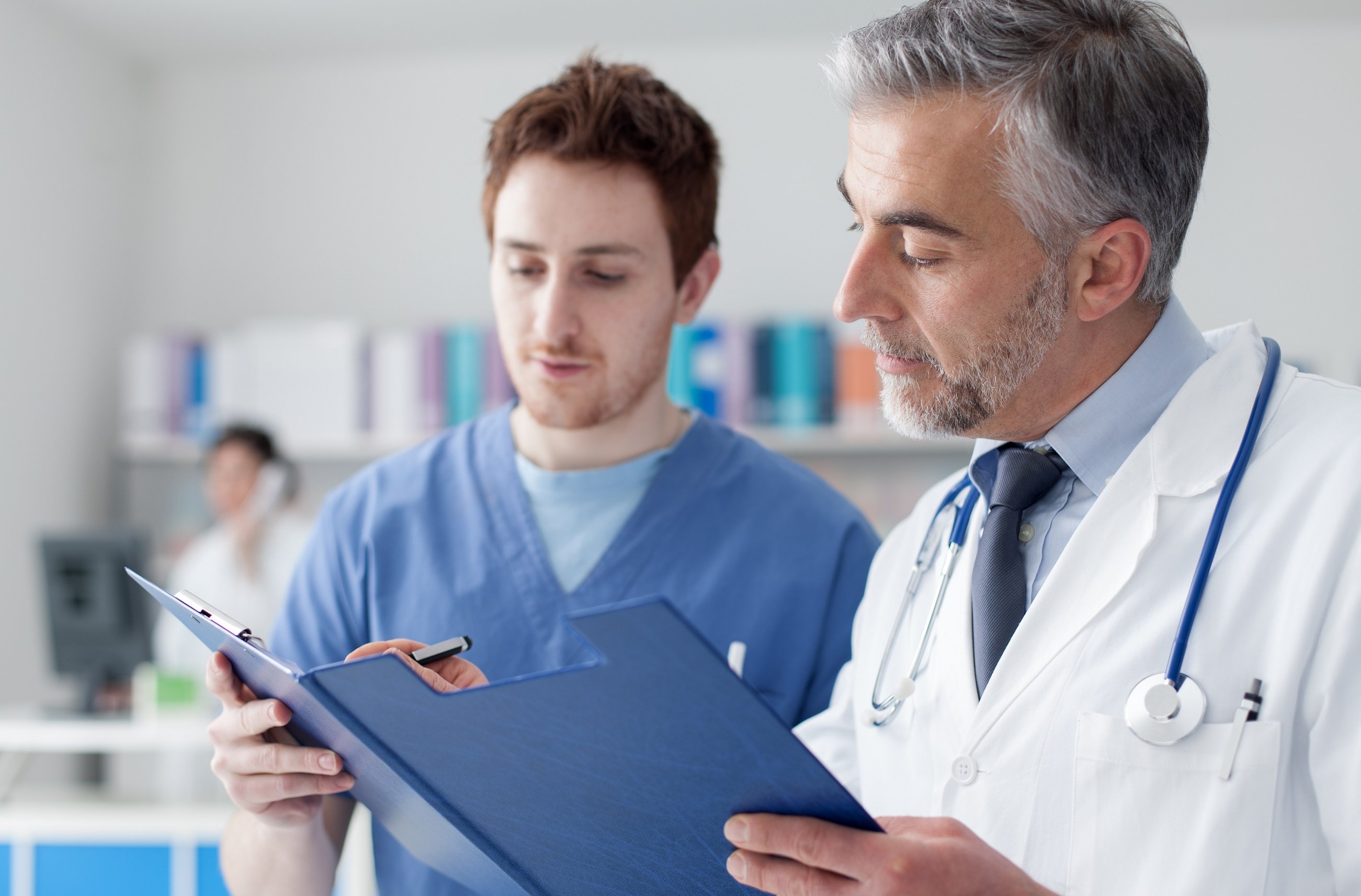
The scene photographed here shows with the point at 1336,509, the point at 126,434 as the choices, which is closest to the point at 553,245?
the point at 1336,509

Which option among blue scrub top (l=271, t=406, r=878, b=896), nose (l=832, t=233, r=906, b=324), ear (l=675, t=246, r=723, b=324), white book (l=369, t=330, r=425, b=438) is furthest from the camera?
white book (l=369, t=330, r=425, b=438)

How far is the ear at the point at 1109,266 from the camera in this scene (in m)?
1.05

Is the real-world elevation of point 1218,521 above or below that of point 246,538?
above

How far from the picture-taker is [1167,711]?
88cm

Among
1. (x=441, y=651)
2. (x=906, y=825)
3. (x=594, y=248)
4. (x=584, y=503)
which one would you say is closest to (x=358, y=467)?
(x=584, y=503)

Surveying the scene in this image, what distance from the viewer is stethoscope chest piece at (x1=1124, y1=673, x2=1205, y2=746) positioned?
2.88 ft

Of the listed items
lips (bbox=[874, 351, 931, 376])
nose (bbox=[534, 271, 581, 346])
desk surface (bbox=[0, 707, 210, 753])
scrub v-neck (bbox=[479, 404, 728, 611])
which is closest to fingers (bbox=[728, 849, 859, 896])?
lips (bbox=[874, 351, 931, 376])

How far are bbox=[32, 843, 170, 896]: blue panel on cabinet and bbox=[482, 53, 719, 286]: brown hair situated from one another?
6.42ft

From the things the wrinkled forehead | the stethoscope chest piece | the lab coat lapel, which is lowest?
the stethoscope chest piece

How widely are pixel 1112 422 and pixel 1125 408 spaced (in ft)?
0.06

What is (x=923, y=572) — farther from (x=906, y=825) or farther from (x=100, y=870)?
(x=100, y=870)

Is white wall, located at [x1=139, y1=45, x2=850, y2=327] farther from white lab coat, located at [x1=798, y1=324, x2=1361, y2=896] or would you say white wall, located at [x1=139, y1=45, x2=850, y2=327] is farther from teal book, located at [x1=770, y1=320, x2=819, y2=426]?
white lab coat, located at [x1=798, y1=324, x2=1361, y2=896]

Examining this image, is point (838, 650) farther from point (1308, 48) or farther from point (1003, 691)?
point (1308, 48)

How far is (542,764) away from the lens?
0.80 metres
